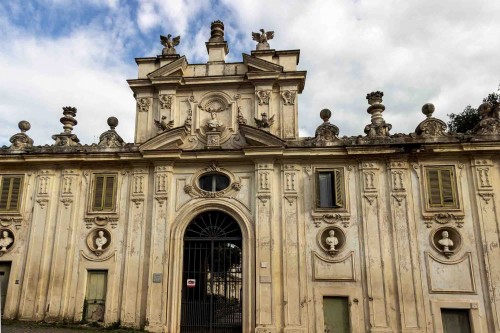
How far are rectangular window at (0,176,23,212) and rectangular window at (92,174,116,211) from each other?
9.54ft

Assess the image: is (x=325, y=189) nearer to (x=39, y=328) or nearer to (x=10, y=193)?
(x=39, y=328)

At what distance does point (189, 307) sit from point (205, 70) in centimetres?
885

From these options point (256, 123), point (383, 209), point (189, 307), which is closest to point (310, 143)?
point (256, 123)

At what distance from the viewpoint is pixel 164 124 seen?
15398mm

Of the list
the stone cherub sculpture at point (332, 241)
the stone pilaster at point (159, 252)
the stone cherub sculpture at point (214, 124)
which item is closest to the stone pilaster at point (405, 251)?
the stone cherub sculpture at point (332, 241)

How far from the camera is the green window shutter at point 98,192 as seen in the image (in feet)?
50.2

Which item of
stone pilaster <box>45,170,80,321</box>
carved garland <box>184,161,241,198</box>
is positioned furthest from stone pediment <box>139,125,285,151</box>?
stone pilaster <box>45,170,80,321</box>

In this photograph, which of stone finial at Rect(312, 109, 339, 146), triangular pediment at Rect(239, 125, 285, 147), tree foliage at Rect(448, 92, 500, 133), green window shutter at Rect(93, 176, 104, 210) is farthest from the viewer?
tree foliage at Rect(448, 92, 500, 133)

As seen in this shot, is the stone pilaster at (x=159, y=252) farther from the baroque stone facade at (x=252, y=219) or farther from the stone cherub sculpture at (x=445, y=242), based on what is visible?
the stone cherub sculpture at (x=445, y=242)

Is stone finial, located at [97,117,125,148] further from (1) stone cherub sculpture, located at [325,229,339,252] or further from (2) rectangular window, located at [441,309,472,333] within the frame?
(2) rectangular window, located at [441,309,472,333]

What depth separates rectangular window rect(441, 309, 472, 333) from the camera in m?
A: 13.0

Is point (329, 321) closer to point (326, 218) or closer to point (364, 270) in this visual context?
point (364, 270)

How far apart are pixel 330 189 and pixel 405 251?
309 centimetres

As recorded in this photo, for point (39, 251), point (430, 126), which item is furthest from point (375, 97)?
point (39, 251)
